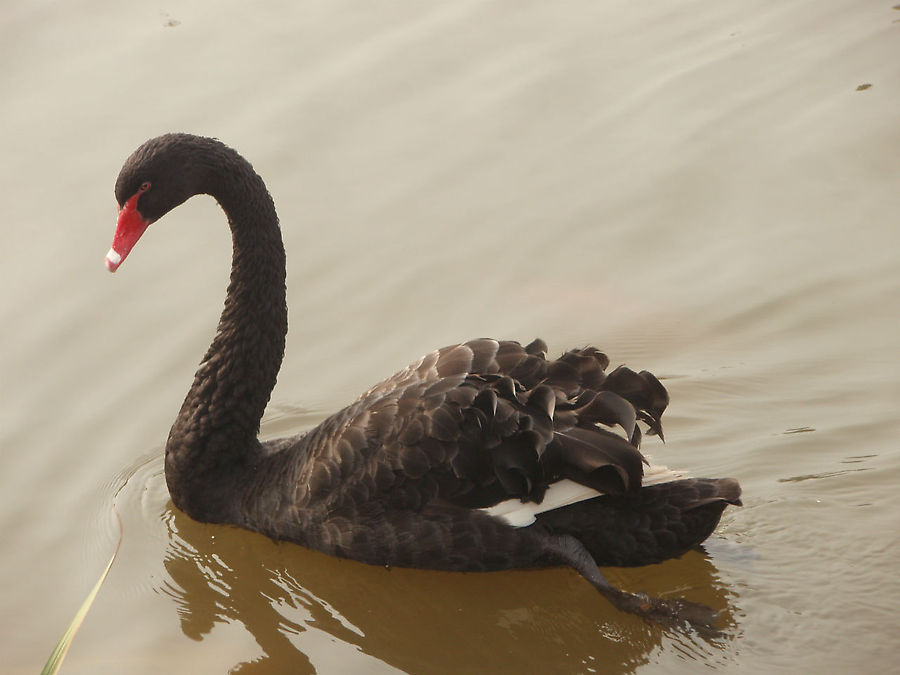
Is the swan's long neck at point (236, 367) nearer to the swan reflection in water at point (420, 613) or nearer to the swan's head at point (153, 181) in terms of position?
the swan's head at point (153, 181)

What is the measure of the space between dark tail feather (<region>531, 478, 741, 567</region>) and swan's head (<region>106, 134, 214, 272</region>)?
6.10ft

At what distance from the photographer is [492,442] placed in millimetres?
4484

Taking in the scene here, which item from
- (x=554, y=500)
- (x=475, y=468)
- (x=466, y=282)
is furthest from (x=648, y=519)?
(x=466, y=282)

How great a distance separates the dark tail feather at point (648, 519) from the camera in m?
4.49

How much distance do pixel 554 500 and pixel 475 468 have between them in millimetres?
301

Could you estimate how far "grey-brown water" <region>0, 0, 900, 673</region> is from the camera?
4629 millimetres

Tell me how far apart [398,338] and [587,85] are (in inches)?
94.5

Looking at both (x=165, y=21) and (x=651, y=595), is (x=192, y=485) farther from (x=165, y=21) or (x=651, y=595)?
(x=165, y=21)

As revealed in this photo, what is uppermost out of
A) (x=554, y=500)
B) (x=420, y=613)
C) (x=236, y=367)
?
(x=236, y=367)

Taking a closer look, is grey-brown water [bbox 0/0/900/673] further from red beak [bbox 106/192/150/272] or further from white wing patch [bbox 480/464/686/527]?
red beak [bbox 106/192/150/272]

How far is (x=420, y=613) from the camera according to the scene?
4.65 metres

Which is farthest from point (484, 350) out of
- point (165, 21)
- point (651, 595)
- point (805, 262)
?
point (165, 21)

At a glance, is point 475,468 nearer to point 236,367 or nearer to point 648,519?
point 648,519

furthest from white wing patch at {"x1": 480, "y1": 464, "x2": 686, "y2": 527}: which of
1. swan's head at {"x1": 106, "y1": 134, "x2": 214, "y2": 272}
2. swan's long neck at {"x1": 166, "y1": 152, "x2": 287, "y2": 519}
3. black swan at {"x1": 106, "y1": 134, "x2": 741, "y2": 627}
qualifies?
swan's head at {"x1": 106, "y1": 134, "x2": 214, "y2": 272}
